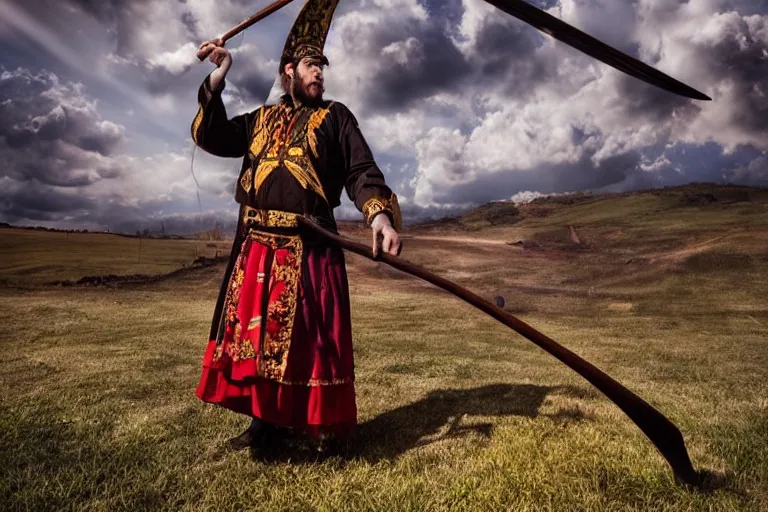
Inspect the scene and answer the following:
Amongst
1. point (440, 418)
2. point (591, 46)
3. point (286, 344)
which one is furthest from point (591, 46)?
point (440, 418)

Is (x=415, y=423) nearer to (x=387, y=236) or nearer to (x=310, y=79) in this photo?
(x=387, y=236)

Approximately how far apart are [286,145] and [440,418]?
2.89 metres

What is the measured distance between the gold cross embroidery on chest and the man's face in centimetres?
11

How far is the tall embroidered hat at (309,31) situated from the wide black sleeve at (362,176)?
543mm

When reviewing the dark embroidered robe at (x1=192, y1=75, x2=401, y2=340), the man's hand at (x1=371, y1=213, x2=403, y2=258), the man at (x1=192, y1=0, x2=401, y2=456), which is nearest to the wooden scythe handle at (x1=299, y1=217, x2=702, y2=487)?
the man's hand at (x1=371, y1=213, x2=403, y2=258)

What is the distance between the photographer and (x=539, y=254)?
103 feet

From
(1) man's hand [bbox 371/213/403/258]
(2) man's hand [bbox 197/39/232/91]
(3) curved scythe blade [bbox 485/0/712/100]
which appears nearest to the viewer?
(3) curved scythe blade [bbox 485/0/712/100]

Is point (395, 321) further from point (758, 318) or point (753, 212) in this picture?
point (753, 212)

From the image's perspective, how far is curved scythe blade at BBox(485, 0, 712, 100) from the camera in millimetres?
2639

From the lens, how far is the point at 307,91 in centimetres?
360

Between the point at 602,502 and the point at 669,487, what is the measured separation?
0.49 meters

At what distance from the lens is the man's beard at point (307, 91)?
359cm

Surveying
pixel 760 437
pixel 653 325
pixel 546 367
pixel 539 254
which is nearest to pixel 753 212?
pixel 539 254

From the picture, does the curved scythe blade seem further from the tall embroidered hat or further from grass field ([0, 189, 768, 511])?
grass field ([0, 189, 768, 511])
